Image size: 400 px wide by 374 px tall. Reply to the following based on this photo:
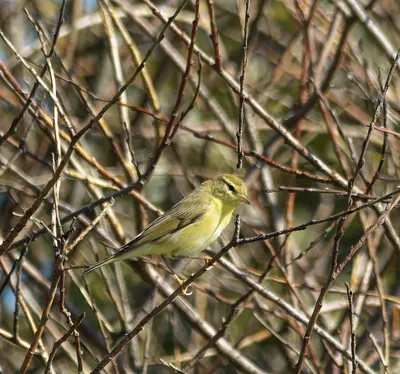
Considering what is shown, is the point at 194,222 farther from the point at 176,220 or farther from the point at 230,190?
the point at 230,190

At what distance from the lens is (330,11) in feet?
22.8

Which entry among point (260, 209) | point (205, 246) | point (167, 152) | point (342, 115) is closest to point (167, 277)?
point (260, 209)

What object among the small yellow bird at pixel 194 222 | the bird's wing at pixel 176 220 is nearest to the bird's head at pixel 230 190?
the small yellow bird at pixel 194 222

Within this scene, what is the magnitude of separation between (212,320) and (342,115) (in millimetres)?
2607

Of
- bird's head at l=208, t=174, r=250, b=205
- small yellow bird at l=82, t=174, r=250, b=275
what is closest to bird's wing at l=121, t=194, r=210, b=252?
small yellow bird at l=82, t=174, r=250, b=275

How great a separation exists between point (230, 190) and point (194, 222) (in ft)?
1.11

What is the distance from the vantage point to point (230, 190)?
15.2 feet

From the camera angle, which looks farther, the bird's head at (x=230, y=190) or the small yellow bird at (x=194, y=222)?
the bird's head at (x=230, y=190)

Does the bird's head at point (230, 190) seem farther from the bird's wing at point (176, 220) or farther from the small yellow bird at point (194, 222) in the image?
the bird's wing at point (176, 220)

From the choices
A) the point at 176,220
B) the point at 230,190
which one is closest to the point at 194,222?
the point at 176,220

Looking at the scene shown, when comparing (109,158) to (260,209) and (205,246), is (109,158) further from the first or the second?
(205,246)

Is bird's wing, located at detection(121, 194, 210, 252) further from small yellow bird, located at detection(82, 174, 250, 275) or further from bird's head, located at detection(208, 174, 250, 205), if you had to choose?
bird's head, located at detection(208, 174, 250, 205)

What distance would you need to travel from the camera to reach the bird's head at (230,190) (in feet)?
15.0

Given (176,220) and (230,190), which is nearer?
(176,220)
